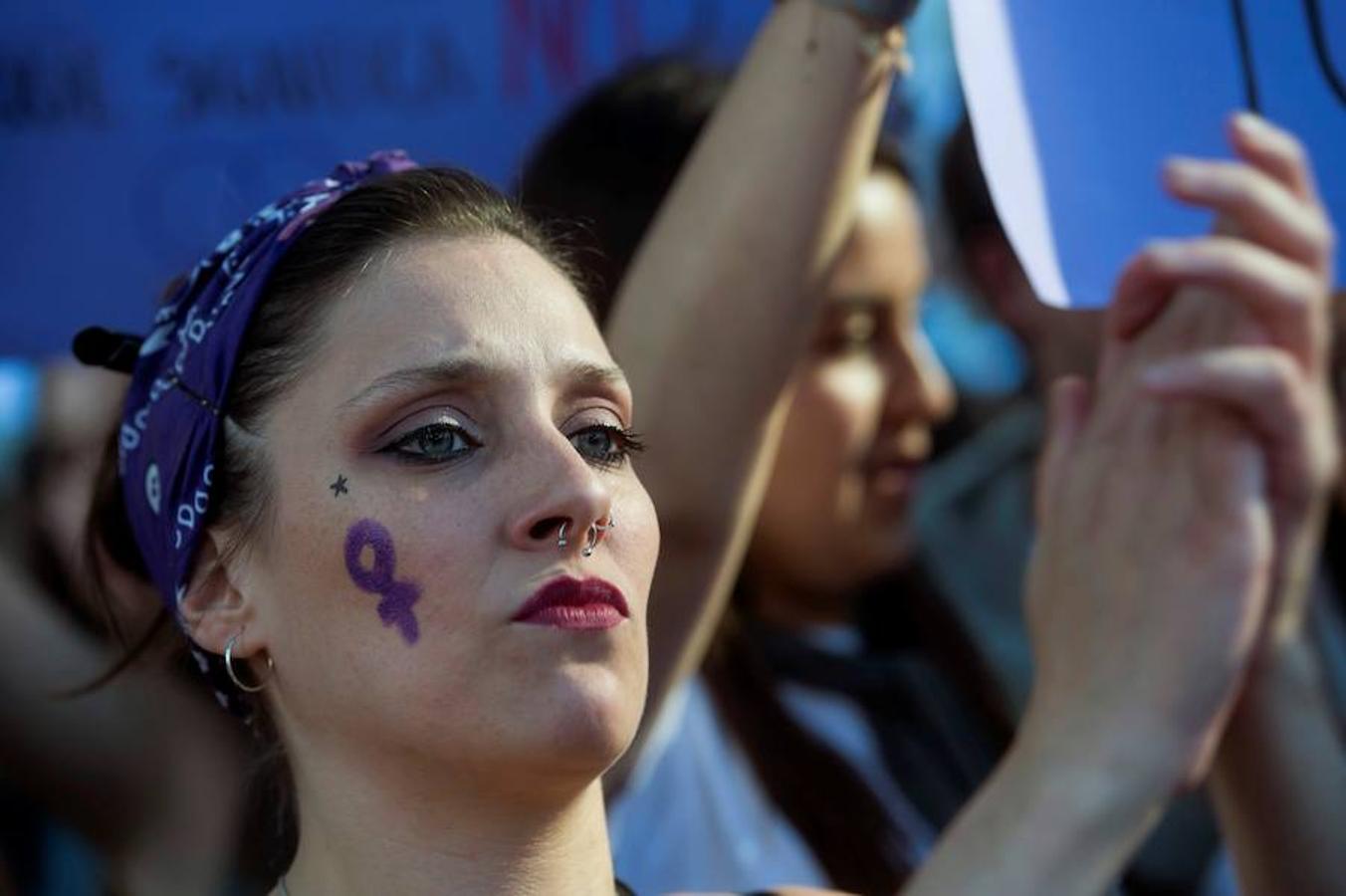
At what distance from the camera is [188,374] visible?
1970mm

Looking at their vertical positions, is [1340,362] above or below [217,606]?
below

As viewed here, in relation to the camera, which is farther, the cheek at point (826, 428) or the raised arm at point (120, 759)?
the cheek at point (826, 428)

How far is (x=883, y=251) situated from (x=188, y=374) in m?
1.39

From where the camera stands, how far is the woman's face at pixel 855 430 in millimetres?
2994

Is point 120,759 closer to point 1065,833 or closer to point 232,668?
point 232,668

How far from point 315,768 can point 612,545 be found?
35 cm

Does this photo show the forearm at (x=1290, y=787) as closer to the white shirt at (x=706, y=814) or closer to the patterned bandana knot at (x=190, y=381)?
the white shirt at (x=706, y=814)

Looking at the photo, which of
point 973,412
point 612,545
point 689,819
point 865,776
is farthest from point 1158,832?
point 612,545

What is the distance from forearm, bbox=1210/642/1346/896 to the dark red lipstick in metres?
0.63

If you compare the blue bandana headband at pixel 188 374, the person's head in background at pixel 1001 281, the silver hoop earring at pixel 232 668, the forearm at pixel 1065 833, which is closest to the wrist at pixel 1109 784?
the forearm at pixel 1065 833

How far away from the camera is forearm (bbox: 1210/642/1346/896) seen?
1.90 metres

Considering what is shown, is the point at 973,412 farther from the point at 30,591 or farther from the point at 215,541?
the point at 215,541

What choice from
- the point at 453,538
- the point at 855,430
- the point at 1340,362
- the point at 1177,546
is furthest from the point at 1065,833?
the point at 855,430

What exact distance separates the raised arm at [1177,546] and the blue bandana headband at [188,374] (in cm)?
79
